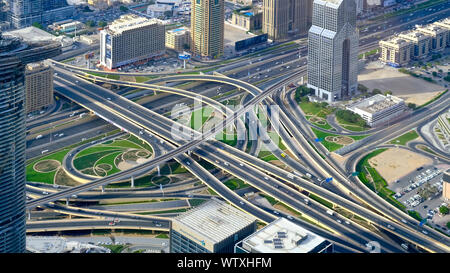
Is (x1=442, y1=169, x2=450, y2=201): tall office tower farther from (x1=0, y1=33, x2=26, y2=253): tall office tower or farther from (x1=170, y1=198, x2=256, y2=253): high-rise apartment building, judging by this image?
(x1=0, y1=33, x2=26, y2=253): tall office tower

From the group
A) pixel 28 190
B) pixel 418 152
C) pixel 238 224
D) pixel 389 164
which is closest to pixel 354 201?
pixel 389 164

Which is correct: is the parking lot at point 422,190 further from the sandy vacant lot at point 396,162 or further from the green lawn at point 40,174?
the green lawn at point 40,174

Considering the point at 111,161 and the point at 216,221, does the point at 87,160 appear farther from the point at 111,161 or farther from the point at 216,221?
the point at 216,221

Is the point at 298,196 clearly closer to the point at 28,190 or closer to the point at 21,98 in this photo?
the point at 28,190

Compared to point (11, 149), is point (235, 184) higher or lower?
lower

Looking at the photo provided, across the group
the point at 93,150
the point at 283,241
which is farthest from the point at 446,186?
the point at 93,150

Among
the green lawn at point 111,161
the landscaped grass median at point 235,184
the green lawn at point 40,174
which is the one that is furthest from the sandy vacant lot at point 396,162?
the green lawn at point 40,174
